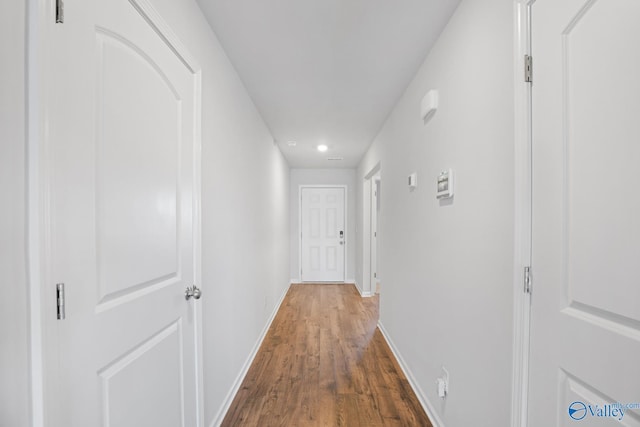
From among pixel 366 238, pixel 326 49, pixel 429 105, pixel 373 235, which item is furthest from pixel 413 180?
pixel 373 235

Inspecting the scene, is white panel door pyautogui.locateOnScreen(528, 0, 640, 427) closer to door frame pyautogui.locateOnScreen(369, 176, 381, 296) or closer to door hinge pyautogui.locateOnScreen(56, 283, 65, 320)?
→ door hinge pyautogui.locateOnScreen(56, 283, 65, 320)

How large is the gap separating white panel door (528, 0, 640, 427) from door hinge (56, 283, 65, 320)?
1333 millimetres

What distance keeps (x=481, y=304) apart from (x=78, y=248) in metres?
1.48

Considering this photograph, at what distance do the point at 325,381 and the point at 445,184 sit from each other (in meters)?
1.69

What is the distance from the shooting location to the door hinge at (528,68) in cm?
103

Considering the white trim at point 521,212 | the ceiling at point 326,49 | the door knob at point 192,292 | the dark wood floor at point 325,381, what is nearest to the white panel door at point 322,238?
the dark wood floor at point 325,381

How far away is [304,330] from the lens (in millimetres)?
3422

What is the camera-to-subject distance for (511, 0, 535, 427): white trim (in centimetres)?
104

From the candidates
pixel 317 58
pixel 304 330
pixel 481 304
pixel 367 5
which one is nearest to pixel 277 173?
pixel 304 330

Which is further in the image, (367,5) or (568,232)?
(367,5)

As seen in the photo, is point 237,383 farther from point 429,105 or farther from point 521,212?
point 429,105

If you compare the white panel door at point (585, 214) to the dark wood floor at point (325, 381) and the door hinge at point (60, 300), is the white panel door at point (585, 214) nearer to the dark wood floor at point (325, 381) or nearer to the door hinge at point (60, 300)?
the dark wood floor at point (325, 381)

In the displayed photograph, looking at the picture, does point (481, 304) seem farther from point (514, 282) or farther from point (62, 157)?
point (62, 157)

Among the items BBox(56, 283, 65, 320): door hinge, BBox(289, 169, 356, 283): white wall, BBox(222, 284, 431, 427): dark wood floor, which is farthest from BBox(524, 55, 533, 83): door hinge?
BBox(289, 169, 356, 283): white wall
